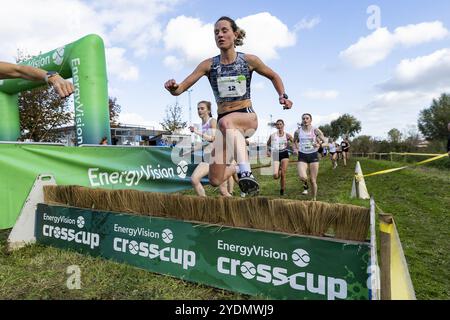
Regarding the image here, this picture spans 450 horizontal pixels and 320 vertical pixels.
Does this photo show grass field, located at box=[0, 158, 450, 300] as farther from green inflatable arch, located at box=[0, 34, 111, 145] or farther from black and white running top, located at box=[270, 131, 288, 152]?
green inflatable arch, located at box=[0, 34, 111, 145]

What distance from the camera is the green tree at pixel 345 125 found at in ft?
309

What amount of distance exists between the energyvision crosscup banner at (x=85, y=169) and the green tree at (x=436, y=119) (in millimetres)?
53335

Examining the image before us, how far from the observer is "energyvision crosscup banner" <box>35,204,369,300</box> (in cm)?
232

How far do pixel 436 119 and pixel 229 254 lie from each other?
62468 millimetres

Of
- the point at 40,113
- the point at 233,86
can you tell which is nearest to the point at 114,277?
the point at 233,86

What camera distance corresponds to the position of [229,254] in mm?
2789

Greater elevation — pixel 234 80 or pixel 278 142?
pixel 234 80

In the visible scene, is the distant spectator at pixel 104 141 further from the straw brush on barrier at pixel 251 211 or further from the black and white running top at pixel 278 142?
the straw brush on barrier at pixel 251 211

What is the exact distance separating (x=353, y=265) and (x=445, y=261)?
2.45m

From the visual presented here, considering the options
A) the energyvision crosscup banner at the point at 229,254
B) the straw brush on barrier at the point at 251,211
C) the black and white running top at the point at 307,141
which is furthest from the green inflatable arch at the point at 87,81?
the straw brush on barrier at the point at 251,211

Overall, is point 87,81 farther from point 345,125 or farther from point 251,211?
point 345,125

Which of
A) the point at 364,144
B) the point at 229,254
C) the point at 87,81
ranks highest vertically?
the point at 87,81

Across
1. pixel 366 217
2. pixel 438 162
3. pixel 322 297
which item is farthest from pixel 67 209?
pixel 438 162
